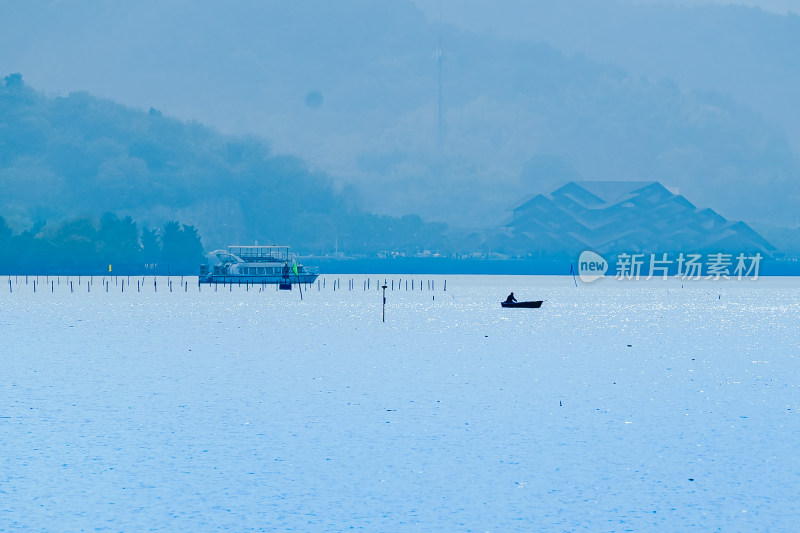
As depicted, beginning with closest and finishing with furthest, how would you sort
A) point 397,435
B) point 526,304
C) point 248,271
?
point 397,435
point 526,304
point 248,271

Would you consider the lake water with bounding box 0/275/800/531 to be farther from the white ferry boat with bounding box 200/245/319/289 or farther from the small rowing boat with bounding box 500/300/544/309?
the white ferry boat with bounding box 200/245/319/289

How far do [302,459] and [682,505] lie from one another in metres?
7.45

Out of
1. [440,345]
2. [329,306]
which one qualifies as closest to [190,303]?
[329,306]

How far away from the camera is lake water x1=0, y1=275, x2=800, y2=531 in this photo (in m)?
16.4

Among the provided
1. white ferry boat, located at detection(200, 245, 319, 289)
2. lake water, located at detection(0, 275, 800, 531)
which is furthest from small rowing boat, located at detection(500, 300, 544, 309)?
white ferry boat, located at detection(200, 245, 319, 289)

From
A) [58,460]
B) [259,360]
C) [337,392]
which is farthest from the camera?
[259,360]

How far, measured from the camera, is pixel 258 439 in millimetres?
22500

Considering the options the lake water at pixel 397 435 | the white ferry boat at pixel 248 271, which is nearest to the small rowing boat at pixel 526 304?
the lake water at pixel 397 435

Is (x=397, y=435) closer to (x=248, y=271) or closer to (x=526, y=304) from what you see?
(x=526, y=304)

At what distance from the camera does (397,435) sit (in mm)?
23062

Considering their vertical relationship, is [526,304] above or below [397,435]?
above

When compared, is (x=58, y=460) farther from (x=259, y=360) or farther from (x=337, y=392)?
(x=259, y=360)

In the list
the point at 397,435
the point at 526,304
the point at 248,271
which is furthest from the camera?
the point at 248,271

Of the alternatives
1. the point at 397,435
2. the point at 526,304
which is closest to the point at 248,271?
the point at 526,304
